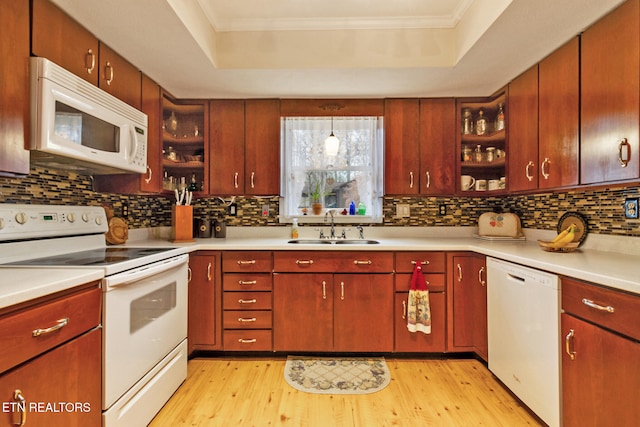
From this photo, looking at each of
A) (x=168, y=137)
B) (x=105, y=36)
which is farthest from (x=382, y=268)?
(x=105, y=36)

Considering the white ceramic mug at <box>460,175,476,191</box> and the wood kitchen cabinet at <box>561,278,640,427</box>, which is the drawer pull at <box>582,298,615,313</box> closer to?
the wood kitchen cabinet at <box>561,278,640,427</box>

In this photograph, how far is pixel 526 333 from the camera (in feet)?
5.49

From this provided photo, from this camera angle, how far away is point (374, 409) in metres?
1.77

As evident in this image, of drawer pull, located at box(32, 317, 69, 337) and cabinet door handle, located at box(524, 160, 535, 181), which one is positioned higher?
cabinet door handle, located at box(524, 160, 535, 181)

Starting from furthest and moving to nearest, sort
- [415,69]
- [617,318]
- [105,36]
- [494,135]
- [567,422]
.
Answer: [494,135] < [415,69] < [105,36] < [567,422] < [617,318]

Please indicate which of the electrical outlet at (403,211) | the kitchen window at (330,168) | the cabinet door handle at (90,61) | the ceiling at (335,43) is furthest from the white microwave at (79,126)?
the electrical outlet at (403,211)

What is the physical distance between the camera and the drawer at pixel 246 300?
90.8 inches

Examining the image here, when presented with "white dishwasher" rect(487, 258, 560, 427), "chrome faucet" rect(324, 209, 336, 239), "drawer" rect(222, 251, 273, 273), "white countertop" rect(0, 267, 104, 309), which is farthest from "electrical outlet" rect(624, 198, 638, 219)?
"white countertop" rect(0, 267, 104, 309)

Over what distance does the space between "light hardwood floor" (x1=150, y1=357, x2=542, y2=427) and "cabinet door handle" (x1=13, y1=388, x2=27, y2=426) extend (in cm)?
85

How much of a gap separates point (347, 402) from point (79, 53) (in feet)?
7.91

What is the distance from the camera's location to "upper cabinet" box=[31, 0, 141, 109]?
1396 millimetres

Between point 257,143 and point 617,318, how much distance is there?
2.44 m

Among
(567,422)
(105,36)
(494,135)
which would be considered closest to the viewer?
(567,422)

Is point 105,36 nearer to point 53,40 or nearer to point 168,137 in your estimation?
point 53,40
